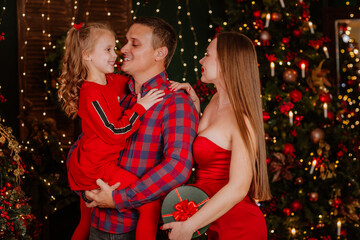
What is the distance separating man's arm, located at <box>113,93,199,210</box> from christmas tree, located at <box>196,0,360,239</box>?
1.99 metres

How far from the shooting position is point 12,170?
3068 mm

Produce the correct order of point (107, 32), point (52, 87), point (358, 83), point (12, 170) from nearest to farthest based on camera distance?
point (107, 32) < point (12, 170) < point (52, 87) < point (358, 83)

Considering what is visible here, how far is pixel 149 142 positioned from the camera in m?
2.23

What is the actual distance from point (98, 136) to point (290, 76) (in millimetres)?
2296

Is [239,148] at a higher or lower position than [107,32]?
lower

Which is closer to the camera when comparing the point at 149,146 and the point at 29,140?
the point at 149,146

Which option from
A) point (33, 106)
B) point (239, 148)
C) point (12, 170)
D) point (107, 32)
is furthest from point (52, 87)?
point (239, 148)

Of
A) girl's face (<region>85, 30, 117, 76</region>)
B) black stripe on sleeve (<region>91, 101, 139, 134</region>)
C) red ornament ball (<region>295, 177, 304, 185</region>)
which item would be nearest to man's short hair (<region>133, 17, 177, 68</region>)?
girl's face (<region>85, 30, 117, 76</region>)

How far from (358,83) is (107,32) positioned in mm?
3315

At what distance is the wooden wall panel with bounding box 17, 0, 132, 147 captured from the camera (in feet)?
15.4

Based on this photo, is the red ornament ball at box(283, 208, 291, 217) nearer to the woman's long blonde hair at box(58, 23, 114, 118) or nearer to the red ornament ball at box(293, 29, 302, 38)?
the red ornament ball at box(293, 29, 302, 38)

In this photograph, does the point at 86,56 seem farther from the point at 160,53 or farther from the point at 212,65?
the point at 212,65

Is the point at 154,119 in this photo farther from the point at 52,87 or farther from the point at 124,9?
the point at 124,9

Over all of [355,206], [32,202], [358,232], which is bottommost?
[358,232]
